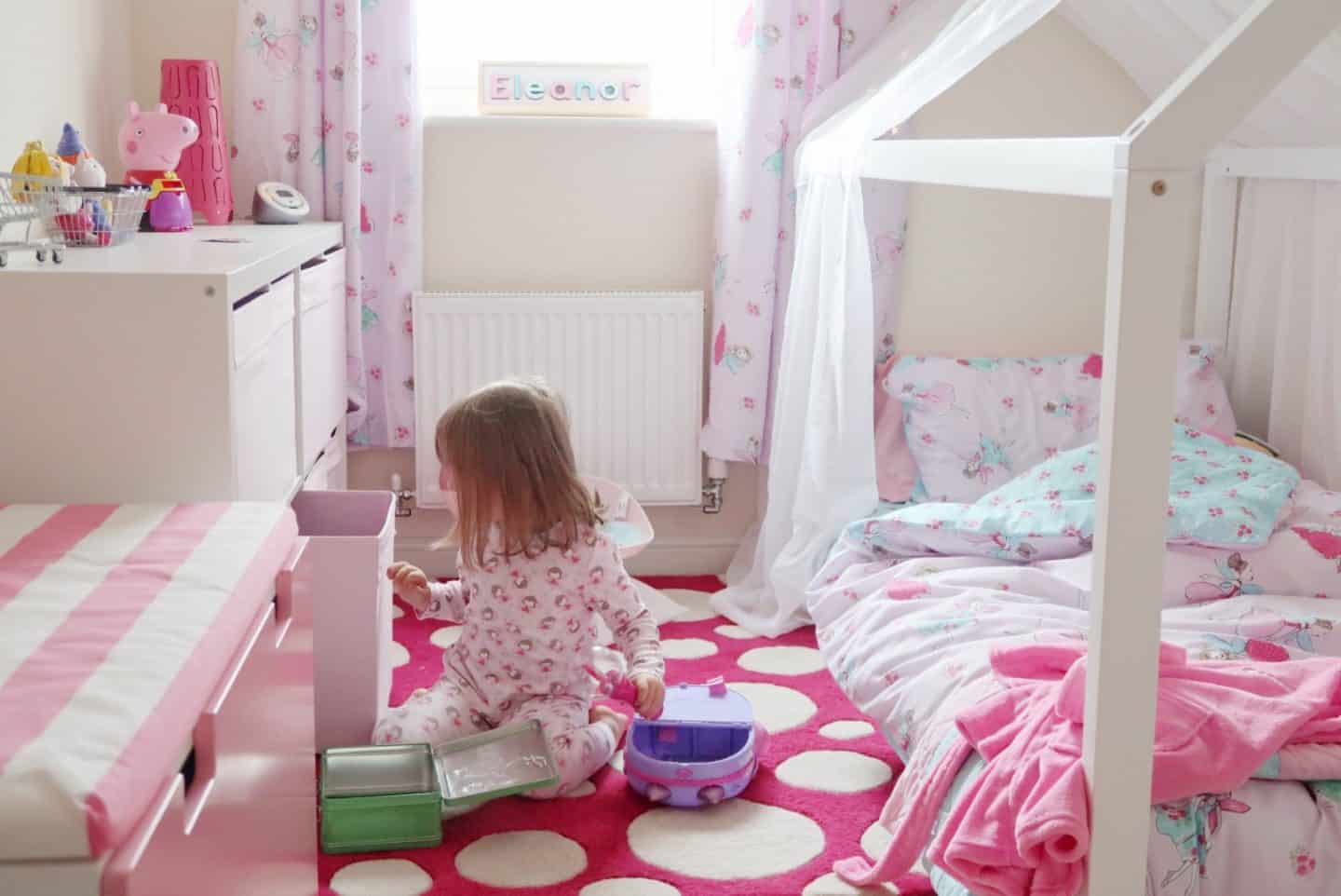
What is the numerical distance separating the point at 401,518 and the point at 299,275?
3.32ft

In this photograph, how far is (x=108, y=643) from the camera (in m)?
1.12

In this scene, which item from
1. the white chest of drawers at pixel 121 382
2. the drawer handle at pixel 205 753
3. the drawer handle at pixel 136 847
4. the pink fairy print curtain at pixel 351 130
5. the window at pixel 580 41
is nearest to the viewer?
the drawer handle at pixel 136 847

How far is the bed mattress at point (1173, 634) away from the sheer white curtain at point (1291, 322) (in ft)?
0.95

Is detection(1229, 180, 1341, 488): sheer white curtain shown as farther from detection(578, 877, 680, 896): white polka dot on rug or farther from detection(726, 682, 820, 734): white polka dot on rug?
detection(578, 877, 680, 896): white polka dot on rug

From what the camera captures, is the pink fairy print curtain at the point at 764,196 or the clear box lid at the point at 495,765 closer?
the clear box lid at the point at 495,765

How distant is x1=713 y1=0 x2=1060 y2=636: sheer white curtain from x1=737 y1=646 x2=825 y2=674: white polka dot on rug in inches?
2.8

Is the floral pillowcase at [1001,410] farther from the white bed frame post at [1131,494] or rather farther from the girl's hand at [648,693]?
the white bed frame post at [1131,494]

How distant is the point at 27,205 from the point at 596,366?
1.47 m

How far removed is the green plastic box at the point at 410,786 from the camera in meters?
1.97

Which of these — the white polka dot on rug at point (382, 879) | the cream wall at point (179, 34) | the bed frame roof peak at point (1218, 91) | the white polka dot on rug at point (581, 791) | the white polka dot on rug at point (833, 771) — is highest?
the cream wall at point (179, 34)

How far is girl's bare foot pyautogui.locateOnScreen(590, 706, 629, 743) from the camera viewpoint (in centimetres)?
226

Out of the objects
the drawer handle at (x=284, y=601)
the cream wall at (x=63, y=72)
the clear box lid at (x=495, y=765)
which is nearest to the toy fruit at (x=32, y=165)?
the cream wall at (x=63, y=72)

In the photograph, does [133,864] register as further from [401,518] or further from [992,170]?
[401,518]

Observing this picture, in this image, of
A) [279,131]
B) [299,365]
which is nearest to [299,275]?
[299,365]
